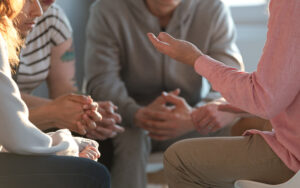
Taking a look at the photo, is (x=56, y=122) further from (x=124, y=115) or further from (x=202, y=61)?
(x=202, y=61)

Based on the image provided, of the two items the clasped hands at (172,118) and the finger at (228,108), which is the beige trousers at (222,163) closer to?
the finger at (228,108)

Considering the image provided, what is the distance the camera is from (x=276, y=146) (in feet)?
4.08

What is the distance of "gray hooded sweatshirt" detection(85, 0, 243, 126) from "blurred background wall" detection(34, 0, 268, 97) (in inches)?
28.2

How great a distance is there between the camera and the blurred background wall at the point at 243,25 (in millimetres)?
2826

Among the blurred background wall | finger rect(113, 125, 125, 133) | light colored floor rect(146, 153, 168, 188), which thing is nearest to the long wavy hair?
finger rect(113, 125, 125, 133)

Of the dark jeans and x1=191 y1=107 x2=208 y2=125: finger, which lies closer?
the dark jeans

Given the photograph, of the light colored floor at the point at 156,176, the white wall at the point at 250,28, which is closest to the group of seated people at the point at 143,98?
the light colored floor at the point at 156,176

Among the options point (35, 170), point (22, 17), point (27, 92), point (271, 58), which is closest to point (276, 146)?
point (271, 58)

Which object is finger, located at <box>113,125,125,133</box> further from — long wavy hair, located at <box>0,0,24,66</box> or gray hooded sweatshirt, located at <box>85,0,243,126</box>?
long wavy hair, located at <box>0,0,24,66</box>

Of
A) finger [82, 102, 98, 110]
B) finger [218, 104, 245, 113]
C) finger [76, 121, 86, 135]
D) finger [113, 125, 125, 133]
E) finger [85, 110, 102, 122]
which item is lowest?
finger [113, 125, 125, 133]

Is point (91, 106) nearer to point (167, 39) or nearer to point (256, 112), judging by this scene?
point (167, 39)

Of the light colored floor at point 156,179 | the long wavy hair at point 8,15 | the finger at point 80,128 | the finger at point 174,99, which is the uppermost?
the long wavy hair at point 8,15

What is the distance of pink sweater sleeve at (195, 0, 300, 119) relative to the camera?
3.58 ft

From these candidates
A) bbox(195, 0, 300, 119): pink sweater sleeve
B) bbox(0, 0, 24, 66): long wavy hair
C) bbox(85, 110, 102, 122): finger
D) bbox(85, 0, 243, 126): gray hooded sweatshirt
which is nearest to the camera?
bbox(195, 0, 300, 119): pink sweater sleeve
